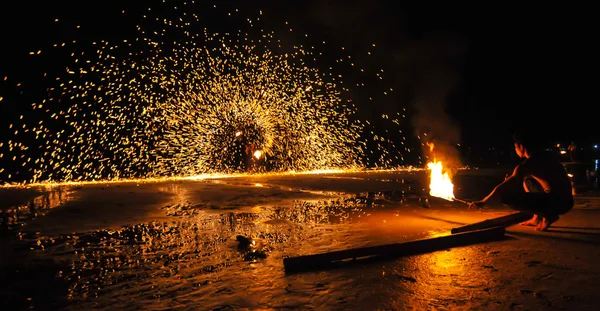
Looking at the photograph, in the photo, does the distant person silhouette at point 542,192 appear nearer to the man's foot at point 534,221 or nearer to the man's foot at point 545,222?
the man's foot at point 545,222

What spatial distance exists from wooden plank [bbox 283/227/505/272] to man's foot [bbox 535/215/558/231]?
0.99 m

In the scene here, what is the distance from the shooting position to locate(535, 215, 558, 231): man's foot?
7.09 meters

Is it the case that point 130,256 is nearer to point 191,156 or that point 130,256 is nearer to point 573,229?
point 573,229

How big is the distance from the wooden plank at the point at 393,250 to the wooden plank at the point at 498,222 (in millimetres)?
319


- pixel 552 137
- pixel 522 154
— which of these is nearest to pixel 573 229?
pixel 522 154

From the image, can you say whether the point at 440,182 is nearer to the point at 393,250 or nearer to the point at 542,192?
the point at 542,192

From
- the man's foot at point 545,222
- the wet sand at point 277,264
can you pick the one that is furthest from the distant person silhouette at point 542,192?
the wet sand at point 277,264

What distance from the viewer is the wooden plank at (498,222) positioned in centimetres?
693

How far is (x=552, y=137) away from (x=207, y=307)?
34.9 meters

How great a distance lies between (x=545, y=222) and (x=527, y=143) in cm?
133

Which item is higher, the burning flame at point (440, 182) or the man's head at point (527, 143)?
the man's head at point (527, 143)

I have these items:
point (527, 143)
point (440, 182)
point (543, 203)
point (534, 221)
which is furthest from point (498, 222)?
point (440, 182)

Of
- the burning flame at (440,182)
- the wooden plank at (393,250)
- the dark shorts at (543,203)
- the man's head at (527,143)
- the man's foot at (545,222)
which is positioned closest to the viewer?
the wooden plank at (393,250)

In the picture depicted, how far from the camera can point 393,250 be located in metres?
5.63
